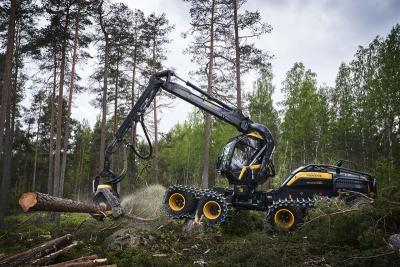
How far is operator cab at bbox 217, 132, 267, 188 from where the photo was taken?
10883mm

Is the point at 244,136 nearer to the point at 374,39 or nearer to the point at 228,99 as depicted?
Result: the point at 228,99

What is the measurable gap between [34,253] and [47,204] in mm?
952

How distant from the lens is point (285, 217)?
1020cm

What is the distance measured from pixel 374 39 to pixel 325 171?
80.5 ft

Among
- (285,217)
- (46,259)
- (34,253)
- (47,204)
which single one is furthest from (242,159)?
(34,253)

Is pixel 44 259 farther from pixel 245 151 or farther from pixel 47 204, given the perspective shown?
pixel 245 151

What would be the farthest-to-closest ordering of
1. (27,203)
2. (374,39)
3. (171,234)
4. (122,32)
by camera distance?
(374,39) → (122,32) → (171,234) → (27,203)

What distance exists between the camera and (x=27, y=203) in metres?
7.34

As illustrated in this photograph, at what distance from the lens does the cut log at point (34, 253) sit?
7.20 metres

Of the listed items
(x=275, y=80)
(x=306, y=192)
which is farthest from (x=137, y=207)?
(x=275, y=80)

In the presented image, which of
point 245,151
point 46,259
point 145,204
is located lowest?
point 46,259

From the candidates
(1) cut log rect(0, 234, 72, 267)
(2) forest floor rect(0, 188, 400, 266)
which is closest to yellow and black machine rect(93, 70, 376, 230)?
(2) forest floor rect(0, 188, 400, 266)

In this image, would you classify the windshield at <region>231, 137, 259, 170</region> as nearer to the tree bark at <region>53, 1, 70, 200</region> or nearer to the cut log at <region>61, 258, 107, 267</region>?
the cut log at <region>61, 258, 107, 267</region>

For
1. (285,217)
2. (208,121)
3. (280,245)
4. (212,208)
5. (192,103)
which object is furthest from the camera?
(208,121)
